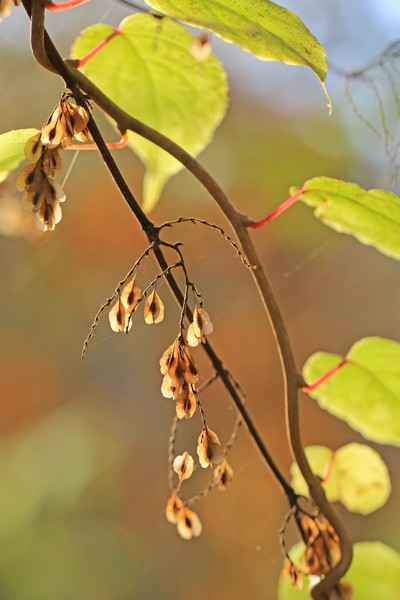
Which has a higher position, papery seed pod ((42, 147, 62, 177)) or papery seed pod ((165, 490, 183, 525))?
papery seed pod ((42, 147, 62, 177))

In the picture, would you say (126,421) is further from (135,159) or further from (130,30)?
(130,30)

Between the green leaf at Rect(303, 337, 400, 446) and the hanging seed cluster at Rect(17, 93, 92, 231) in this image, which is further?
the green leaf at Rect(303, 337, 400, 446)

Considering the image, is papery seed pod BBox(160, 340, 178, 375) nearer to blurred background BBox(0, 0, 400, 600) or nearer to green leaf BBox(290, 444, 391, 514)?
green leaf BBox(290, 444, 391, 514)

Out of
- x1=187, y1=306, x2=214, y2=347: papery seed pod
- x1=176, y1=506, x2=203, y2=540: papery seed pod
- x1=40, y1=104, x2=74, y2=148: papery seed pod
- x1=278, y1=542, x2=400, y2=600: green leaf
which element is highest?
x1=40, y1=104, x2=74, y2=148: papery seed pod

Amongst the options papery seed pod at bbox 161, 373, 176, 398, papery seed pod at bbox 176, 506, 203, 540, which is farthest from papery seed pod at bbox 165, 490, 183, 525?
papery seed pod at bbox 161, 373, 176, 398

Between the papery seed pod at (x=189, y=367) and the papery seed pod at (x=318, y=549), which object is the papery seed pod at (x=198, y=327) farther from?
the papery seed pod at (x=318, y=549)

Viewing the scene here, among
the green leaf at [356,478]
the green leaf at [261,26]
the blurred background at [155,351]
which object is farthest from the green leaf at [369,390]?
the blurred background at [155,351]
